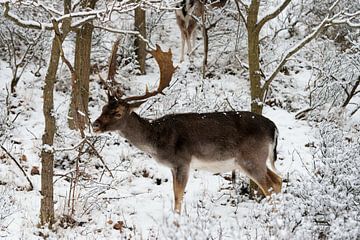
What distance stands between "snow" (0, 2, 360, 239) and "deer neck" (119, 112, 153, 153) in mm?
457

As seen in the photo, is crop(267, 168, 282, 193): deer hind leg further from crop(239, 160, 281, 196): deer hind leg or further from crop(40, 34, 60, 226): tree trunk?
crop(40, 34, 60, 226): tree trunk

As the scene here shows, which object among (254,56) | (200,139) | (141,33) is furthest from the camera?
(141,33)

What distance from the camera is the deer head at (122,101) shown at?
26.0 ft

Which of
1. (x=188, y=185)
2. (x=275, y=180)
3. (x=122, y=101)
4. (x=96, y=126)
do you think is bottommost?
(x=188, y=185)

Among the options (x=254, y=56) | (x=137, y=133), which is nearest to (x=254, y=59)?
(x=254, y=56)

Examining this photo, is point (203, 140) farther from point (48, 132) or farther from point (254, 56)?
point (48, 132)

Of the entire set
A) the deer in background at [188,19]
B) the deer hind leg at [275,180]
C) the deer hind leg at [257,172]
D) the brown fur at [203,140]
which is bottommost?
the deer hind leg at [275,180]

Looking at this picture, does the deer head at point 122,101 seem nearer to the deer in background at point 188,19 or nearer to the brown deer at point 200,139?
the brown deer at point 200,139

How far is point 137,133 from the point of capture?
8.34m

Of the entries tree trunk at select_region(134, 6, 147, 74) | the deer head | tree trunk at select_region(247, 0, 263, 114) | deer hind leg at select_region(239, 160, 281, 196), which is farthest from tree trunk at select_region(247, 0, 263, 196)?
tree trunk at select_region(134, 6, 147, 74)

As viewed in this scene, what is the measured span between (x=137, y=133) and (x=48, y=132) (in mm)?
1407

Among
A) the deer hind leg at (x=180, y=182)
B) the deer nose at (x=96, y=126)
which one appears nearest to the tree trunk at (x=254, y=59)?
the deer hind leg at (x=180, y=182)

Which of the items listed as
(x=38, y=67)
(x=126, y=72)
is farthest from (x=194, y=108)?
(x=38, y=67)

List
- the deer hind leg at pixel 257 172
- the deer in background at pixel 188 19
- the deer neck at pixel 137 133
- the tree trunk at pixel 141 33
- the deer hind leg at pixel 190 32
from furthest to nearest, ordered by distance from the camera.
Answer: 1. the deer hind leg at pixel 190 32
2. the deer in background at pixel 188 19
3. the tree trunk at pixel 141 33
4. the deer neck at pixel 137 133
5. the deer hind leg at pixel 257 172
